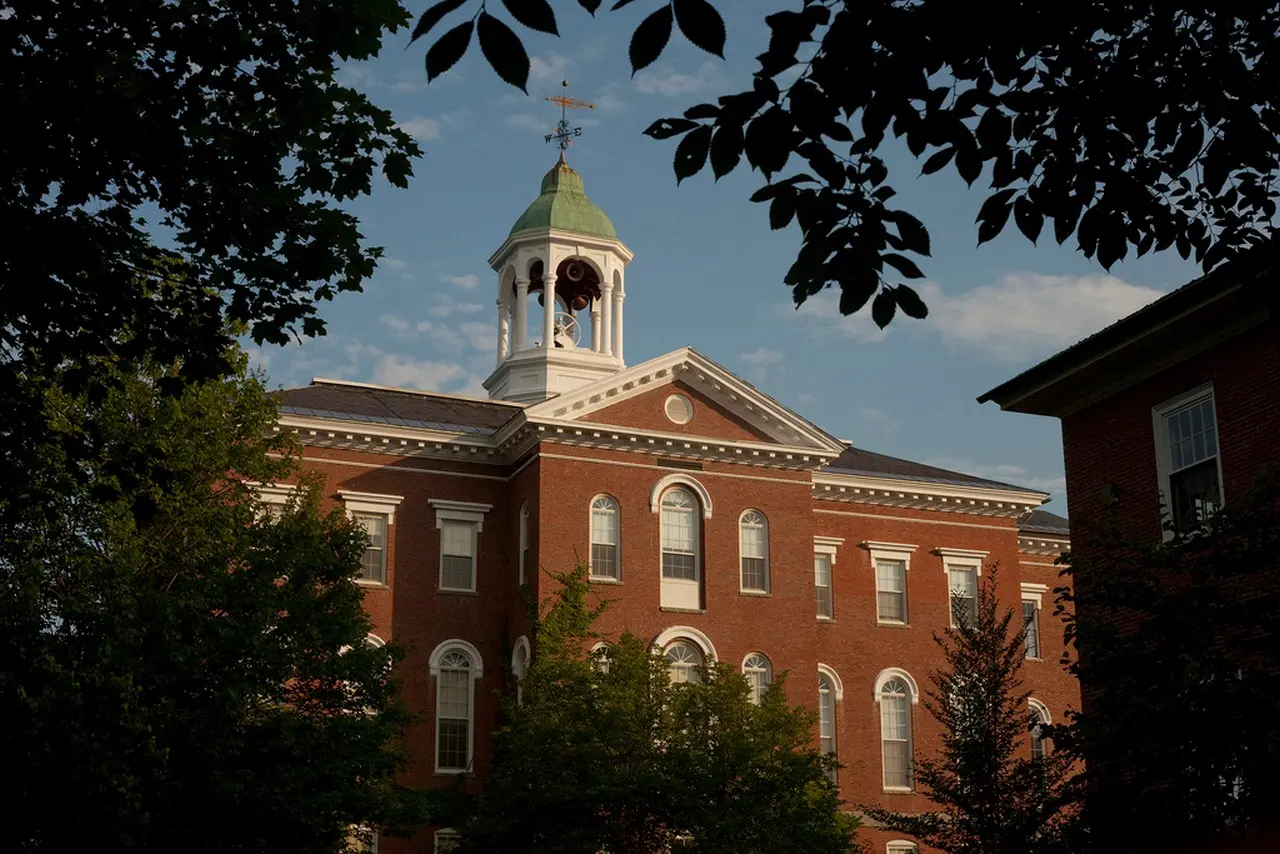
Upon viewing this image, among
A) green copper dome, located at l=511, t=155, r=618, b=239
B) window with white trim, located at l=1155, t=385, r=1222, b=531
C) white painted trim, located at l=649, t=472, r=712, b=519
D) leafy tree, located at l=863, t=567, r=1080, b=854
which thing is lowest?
leafy tree, located at l=863, t=567, r=1080, b=854

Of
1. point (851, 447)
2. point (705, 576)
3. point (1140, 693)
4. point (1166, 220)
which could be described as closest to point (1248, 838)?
point (1140, 693)

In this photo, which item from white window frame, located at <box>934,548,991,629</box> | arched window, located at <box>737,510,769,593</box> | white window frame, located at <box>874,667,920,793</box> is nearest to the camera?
arched window, located at <box>737,510,769,593</box>

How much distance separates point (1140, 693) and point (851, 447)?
32421 millimetres

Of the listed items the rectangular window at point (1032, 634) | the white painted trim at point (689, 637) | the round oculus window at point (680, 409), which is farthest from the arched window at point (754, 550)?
the rectangular window at point (1032, 634)

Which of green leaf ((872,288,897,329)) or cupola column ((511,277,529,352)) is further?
cupola column ((511,277,529,352))

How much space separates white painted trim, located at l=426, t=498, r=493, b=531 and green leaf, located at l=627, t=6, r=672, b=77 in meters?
33.7

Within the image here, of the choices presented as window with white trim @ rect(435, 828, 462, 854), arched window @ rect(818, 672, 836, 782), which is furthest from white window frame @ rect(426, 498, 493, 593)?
arched window @ rect(818, 672, 836, 782)

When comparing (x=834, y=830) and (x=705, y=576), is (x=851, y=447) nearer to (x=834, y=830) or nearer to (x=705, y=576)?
(x=705, y=576)

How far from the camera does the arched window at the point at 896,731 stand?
42281 mm

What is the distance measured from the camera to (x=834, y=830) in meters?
31.3

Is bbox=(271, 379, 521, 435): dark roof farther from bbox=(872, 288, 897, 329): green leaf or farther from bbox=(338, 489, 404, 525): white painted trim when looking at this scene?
bbox=(872, 288, 897, 329): green leaf

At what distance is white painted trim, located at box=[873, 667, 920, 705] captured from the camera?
42.9 metres

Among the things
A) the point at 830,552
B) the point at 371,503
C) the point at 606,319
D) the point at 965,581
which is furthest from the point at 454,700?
the point at 965,581

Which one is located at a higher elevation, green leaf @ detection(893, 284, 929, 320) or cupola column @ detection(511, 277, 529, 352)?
cupola column @ detection(511, 277, 529, 352)
